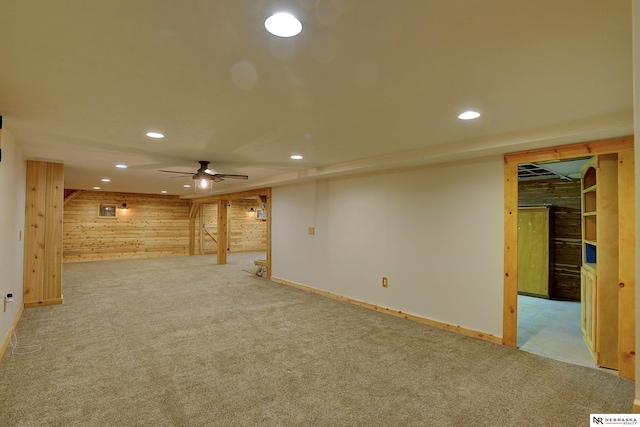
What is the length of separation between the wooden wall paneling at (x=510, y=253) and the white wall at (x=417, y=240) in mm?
67

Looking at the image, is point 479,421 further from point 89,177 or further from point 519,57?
point 89,177

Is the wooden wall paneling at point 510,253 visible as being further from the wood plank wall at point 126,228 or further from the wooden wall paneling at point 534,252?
the wood plank wall at point 126,228

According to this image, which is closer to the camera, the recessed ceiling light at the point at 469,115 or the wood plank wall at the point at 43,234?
the recessed ceiling light at the point at 469,115

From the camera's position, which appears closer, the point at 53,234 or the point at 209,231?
the point at 53,234

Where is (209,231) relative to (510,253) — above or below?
below

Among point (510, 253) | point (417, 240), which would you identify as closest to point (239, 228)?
point (417, 240)

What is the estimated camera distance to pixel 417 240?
4.32 m

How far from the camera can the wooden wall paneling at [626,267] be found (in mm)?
2715

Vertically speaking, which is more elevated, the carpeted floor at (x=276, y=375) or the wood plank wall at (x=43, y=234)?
the wood plank wall at (x=43, y=234)

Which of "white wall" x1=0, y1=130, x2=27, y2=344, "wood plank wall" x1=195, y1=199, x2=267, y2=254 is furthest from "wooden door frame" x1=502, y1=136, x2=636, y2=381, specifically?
"wood plank wall" x1=195, y1=199, x2=267, y2=254

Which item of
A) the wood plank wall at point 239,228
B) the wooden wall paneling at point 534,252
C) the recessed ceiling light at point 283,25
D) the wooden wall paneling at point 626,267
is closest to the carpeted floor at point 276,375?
the wooden wall paneling at point 626,267

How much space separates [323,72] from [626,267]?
3063 millimetres

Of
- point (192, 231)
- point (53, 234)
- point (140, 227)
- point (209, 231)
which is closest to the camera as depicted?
point (53, 234)

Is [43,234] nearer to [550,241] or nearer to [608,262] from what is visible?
[608,262]
